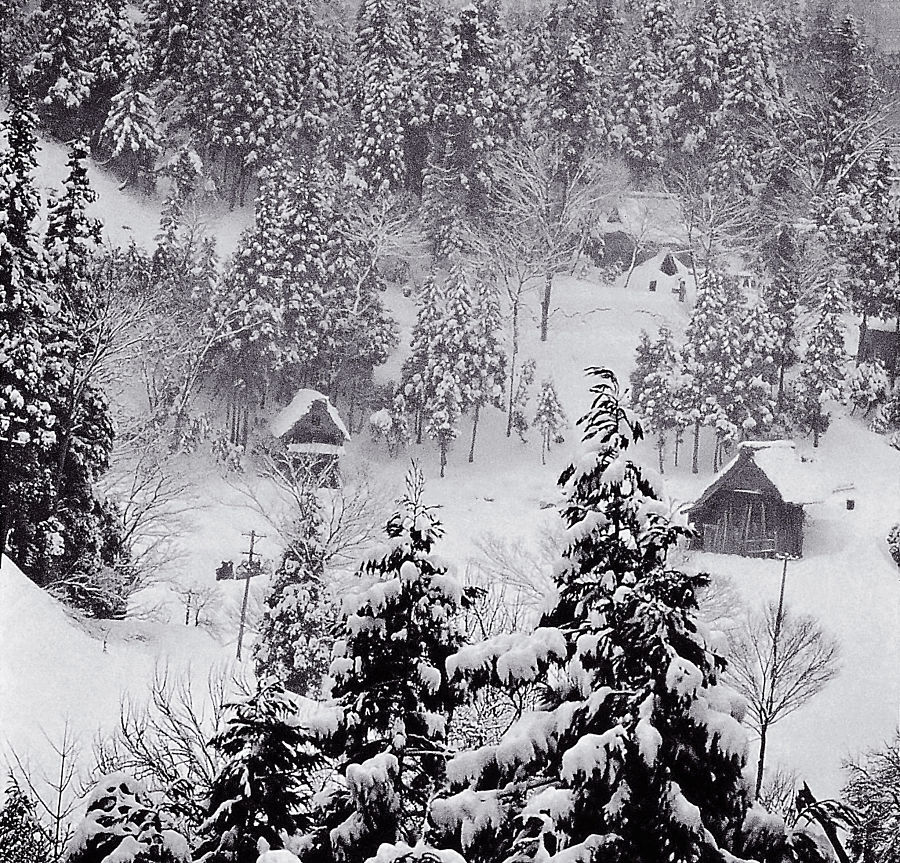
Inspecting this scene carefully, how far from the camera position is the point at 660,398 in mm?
28953

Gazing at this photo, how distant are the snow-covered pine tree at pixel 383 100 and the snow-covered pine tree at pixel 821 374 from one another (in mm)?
16639

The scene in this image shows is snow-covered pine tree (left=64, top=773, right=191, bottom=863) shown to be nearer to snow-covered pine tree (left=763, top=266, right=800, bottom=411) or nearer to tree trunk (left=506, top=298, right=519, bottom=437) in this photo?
tree trunk (left=506, top=298, right=519, bottom=437)

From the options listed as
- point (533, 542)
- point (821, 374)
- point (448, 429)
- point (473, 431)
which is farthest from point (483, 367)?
point (821, 374)

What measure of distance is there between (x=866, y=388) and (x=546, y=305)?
11288mm

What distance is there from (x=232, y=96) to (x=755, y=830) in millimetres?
35789

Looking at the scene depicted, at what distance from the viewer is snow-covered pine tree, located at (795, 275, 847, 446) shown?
29516 mm

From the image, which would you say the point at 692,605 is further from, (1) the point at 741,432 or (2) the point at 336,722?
(1) the point at 741,432

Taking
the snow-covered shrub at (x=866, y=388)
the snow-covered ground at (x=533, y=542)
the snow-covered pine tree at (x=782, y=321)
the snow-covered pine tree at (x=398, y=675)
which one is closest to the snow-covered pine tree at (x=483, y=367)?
the snow-covered ground at (x=533, y=542)

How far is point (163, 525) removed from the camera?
26438 mm

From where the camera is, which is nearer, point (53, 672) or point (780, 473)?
point (53, 672)

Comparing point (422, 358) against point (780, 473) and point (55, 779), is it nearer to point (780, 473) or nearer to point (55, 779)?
point (780, 473)

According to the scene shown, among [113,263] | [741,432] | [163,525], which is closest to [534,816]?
[163,525]

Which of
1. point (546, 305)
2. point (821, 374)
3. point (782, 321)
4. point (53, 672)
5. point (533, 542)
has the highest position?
point (546, 305)

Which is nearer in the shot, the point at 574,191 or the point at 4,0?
the point at 4,0
